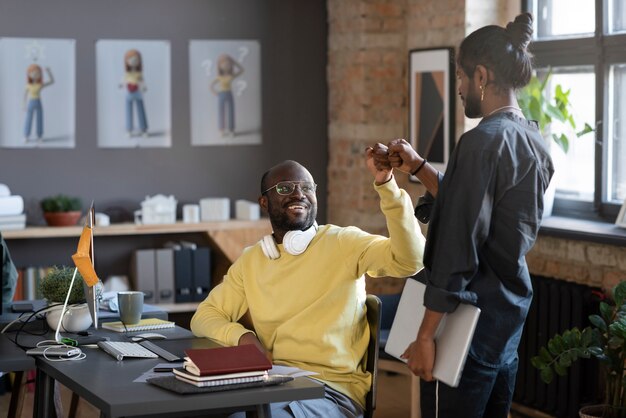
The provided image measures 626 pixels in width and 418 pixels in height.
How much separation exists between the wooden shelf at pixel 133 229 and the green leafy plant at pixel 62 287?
210 cm

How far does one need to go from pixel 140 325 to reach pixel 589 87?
2551 mm

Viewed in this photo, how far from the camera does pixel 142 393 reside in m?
2.67

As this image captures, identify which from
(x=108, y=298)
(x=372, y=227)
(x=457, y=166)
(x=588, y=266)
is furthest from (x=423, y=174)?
(x=372, y=227)

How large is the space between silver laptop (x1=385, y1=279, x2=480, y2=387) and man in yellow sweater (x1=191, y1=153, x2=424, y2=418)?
0.37 m

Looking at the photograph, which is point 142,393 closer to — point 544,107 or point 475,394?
point 475,394

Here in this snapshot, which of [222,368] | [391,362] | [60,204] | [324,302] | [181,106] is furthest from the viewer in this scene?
[181,106]

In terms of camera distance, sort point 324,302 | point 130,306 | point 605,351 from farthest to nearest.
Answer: point 605,351 → point 130,306 → point 324,302

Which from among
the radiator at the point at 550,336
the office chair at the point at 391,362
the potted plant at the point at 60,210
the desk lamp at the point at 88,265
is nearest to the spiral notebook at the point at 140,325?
the desk lamp at the point at 88,265

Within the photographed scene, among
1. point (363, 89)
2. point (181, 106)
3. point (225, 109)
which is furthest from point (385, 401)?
point (181, 106)

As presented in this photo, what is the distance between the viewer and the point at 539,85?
5.00 m

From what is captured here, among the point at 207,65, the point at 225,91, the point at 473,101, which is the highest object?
the point at 207,65

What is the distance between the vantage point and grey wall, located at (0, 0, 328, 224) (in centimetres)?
605

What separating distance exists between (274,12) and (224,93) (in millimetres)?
602

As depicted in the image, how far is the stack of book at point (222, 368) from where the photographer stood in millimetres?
2686
